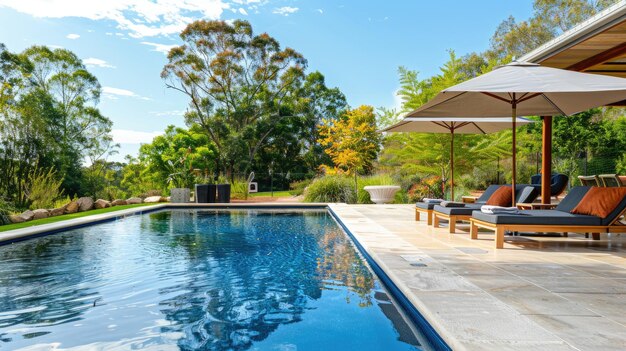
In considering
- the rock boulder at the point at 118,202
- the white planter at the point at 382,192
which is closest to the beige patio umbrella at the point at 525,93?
the white planter at the point at 382,192

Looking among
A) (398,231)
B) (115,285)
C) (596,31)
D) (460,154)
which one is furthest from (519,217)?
(460,154)

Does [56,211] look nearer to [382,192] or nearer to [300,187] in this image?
[382,192]

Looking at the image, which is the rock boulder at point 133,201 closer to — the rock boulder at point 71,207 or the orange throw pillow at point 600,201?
the rock boulder at point 71,207

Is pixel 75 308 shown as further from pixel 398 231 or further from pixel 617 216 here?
pixel 617 216

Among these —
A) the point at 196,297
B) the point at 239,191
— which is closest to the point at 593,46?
the point at 196,297

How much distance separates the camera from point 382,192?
12.9m

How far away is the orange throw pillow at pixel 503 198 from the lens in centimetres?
A: 697

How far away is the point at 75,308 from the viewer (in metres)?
3.37

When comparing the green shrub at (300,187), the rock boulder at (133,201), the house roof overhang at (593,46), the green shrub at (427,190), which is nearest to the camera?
the house roof overhang at (593,46)

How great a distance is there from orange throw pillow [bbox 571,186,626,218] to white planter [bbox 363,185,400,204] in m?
7.47

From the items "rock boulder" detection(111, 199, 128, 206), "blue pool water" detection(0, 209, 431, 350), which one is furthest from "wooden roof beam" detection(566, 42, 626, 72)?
"rock boulder" detection(111, 199, 128, 206)

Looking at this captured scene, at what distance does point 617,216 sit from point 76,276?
6260 millimetres

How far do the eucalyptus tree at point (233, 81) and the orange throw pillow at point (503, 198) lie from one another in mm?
17506

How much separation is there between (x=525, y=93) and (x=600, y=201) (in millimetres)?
1865
